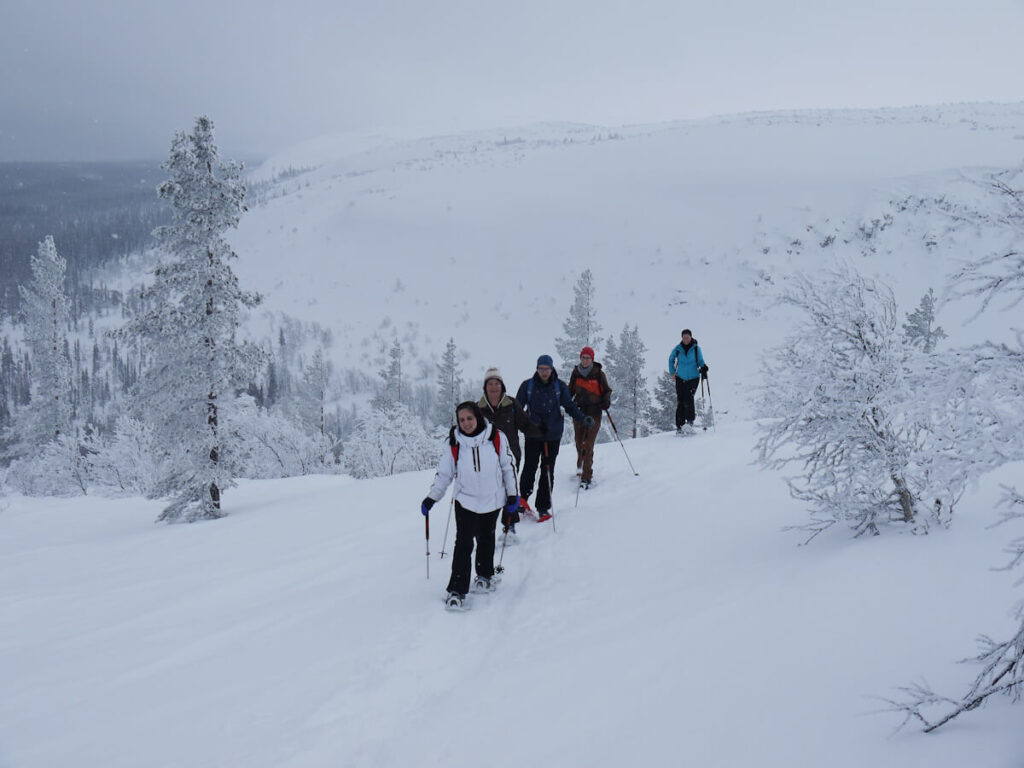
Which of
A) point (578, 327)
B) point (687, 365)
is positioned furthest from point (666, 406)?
point (687, 365)

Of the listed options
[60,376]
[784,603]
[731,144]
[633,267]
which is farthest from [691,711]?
[731,144]

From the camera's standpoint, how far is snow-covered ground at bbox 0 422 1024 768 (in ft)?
9.68

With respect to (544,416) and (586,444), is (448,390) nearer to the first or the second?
(586,444)

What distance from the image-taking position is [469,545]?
572 cm

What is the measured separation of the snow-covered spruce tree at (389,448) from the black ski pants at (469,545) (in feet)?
75.5

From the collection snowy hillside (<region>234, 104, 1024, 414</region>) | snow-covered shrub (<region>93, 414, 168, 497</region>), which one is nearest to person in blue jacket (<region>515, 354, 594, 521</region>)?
snowy hillside (<region>234, 104, 1024, 414</region>)

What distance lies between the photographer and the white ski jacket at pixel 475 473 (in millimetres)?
5680

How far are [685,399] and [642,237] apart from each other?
143ft

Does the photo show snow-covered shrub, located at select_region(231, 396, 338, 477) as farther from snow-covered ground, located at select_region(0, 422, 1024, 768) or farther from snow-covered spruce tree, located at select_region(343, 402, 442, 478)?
snow-covered ground, located at select_region(0, 422, 1024, 768)

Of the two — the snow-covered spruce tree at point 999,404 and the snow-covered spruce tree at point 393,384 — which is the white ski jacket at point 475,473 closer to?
the snow-covered spruce tree at point 999,404

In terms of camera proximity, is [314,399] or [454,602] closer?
[454,602]

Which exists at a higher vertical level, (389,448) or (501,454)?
(501,454)

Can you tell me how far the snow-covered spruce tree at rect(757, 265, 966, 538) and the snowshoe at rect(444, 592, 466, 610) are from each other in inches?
126

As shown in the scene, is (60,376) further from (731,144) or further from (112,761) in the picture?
(731,144)
